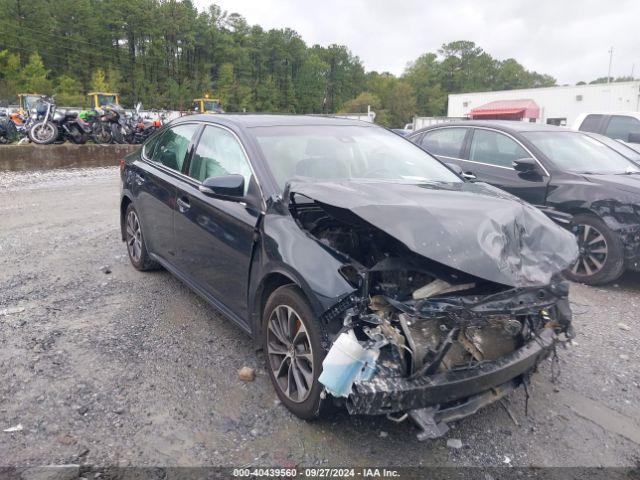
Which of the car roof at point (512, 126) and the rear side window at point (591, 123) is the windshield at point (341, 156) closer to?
the car roof at point (512, 126)

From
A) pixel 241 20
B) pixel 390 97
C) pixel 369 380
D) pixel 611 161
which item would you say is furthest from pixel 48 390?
pixel 241 20

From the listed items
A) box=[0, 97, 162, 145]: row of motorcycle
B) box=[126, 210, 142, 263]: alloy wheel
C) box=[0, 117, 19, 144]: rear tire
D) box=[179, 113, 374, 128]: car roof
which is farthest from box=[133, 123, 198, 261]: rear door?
box=[0, 117, 19, 144]: rear tire

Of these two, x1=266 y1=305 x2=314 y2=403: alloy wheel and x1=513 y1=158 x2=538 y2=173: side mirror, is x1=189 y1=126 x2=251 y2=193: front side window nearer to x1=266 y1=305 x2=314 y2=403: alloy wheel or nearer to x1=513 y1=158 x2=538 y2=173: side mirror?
x1=266 y1=305 x2=314 y2=403: alloy wheel

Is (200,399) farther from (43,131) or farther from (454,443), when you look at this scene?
(43,131)

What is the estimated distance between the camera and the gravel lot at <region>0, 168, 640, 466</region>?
2.68m

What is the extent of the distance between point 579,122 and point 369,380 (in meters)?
10.7

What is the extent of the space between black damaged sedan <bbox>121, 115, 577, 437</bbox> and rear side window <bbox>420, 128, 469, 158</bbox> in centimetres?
325

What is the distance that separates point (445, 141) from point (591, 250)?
259cm

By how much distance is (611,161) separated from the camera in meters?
6.07

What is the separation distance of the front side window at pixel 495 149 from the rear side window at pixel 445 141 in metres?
0.22

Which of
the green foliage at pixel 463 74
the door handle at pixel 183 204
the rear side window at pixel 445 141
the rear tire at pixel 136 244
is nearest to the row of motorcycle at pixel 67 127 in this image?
the rear tire at pixel 136 244

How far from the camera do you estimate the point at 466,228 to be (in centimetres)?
268

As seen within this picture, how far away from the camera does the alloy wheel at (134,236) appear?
210 inches

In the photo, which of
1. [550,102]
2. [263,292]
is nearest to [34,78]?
[550,102]
